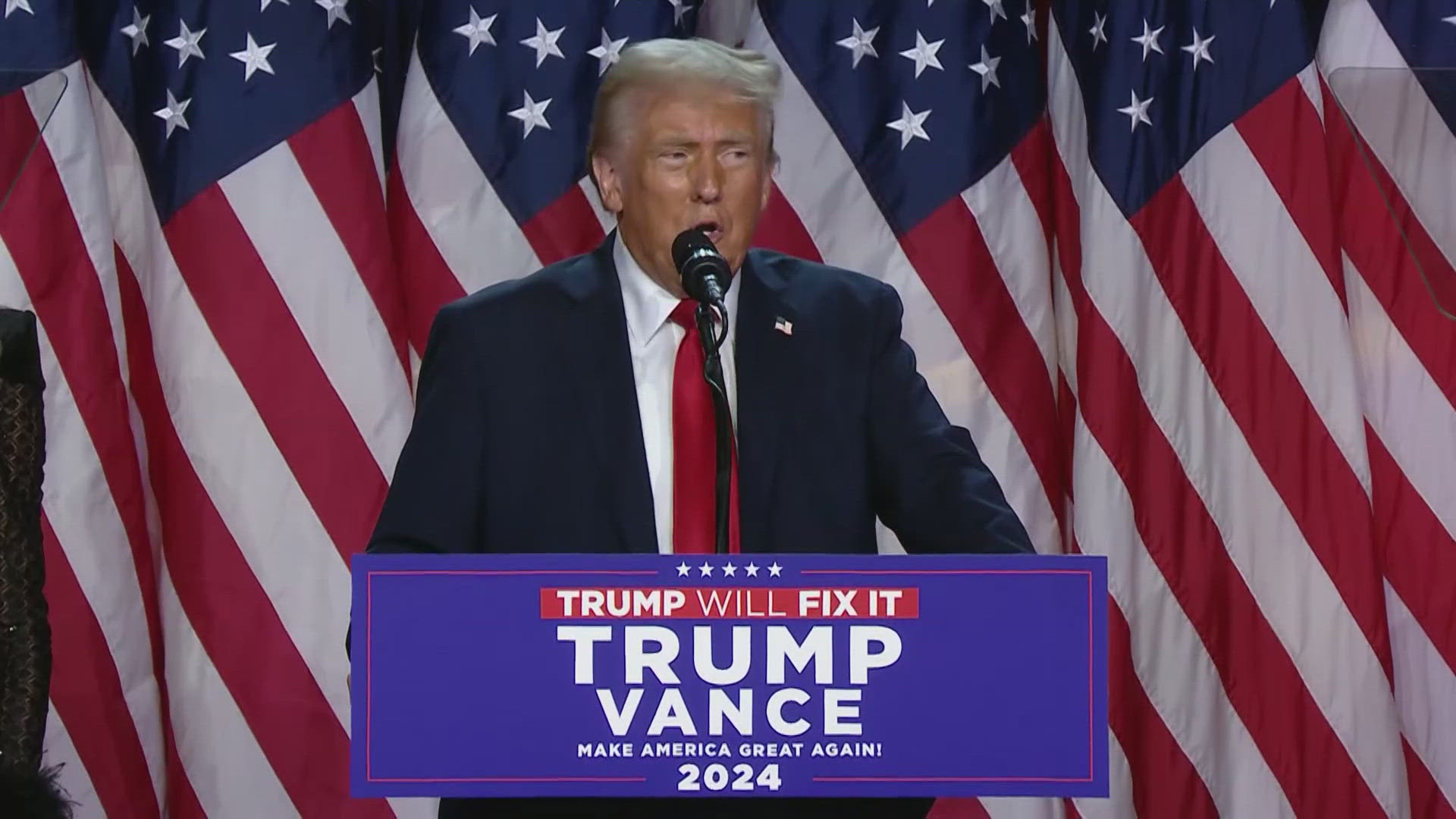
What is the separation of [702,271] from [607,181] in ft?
1.79

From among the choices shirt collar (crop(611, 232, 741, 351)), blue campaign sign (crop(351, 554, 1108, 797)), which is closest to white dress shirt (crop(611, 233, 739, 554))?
shirt collar (crop(611, 232, 741, 351))

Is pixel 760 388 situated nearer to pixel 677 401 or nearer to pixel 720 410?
pixel 677 401

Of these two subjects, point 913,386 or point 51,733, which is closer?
point 913,386

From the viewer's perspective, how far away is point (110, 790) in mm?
3314

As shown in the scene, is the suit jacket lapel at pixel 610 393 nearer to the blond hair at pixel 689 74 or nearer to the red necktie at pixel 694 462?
the red necktie at pixel 694 462

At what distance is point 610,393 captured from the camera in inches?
82.4

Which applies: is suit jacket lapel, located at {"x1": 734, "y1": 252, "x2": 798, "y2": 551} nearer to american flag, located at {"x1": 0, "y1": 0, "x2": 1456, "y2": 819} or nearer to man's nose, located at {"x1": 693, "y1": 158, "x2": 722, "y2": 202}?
man's nose, located at {"x1": 693, "y1": 158, "x2": 722, "y2": 202}

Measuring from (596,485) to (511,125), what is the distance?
1.56m

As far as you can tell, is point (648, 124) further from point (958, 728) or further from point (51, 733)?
point (51, 733)

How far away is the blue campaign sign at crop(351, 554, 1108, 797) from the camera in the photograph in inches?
64.8

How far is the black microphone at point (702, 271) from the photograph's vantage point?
176 centimetres

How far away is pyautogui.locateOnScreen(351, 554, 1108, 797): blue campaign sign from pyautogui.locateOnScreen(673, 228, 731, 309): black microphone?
0.27m

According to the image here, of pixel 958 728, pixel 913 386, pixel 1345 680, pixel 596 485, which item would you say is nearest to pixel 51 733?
pixel 596 485

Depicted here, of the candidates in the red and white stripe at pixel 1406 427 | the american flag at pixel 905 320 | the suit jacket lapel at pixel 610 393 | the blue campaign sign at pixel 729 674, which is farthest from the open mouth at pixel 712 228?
the red and white stripe at pixel 1406 427
